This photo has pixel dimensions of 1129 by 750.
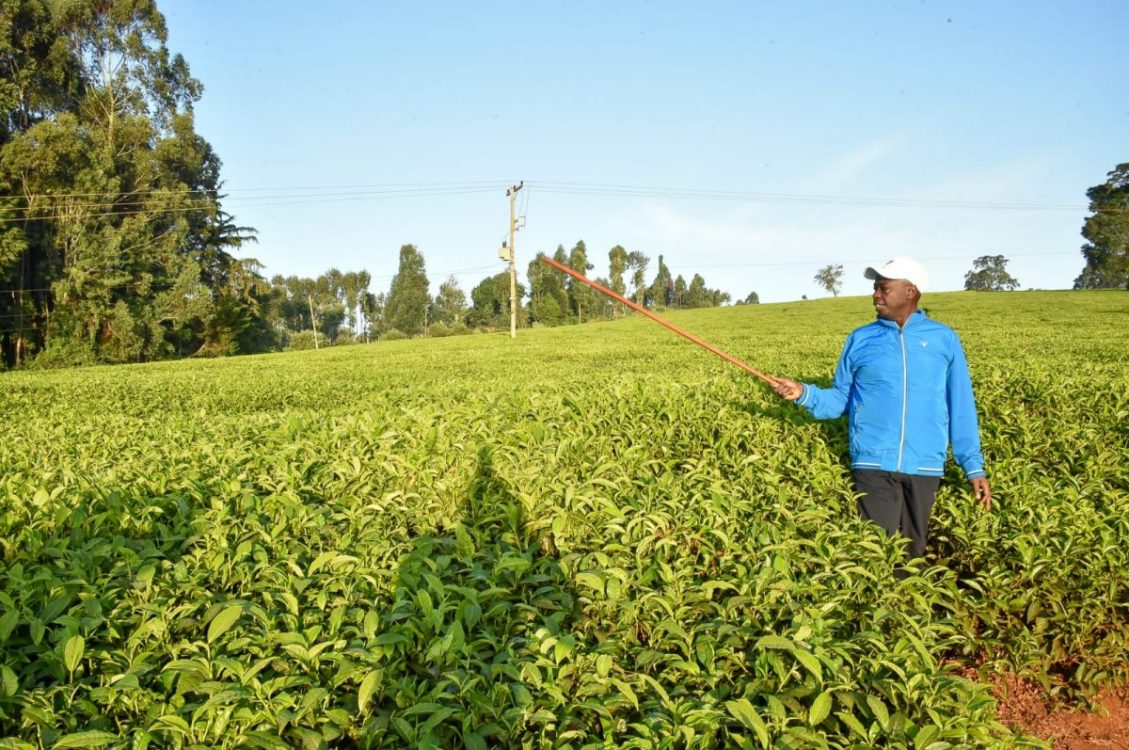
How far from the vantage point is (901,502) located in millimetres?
4180

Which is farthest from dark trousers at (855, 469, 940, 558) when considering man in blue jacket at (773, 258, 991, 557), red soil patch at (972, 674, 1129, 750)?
red soil patch at (972, 674, 1129, 750)

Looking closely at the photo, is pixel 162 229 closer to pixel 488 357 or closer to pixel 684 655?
pixel 488 357

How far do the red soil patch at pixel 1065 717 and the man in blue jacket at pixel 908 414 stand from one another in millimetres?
841

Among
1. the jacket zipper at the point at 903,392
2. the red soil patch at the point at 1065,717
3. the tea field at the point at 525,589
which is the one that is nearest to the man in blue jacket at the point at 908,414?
the jacket zipper at the point at 903,392

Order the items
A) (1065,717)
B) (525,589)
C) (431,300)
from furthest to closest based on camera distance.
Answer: (431,300), (1065,717), (525,589)

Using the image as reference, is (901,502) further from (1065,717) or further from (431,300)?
(431,300)

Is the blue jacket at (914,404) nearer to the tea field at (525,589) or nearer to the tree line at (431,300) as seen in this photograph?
the tea field at (525,589)

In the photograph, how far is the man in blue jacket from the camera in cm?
414

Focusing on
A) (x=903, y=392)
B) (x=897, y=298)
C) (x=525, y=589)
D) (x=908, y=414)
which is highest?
(x=897, y=298)

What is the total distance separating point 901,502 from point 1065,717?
1.27 meters

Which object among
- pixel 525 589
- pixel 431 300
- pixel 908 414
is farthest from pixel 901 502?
pixel 431 300

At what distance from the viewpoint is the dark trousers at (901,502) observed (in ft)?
13.6

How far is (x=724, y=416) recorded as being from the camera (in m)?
5.48

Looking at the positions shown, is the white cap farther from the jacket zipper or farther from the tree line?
the tree line
